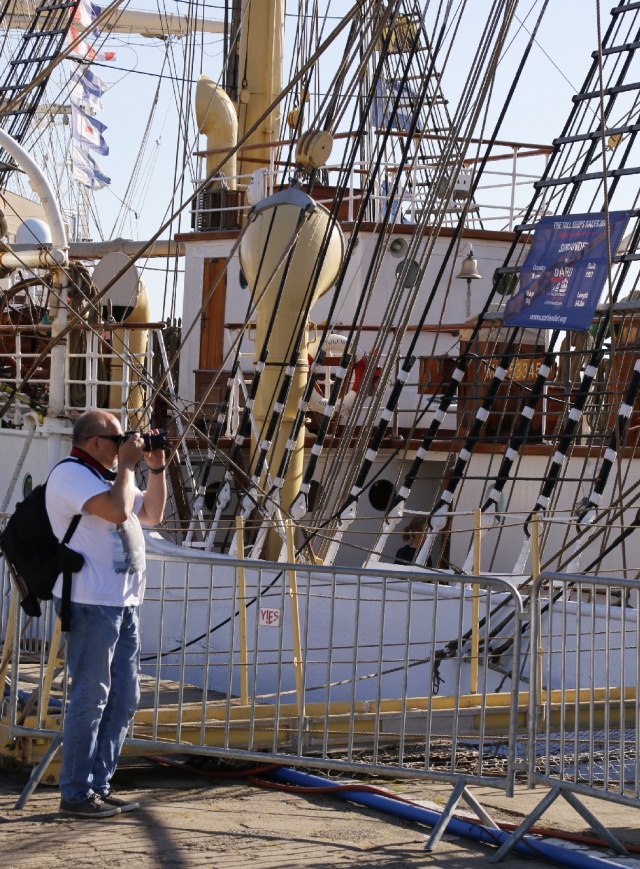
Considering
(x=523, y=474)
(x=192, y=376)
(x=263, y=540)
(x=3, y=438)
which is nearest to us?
(x=263, y=540)

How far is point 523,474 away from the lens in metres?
11.6

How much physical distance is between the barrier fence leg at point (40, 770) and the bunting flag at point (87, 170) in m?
25.9

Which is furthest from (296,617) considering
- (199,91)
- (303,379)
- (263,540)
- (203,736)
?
(199,91)

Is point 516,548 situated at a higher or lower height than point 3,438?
lower

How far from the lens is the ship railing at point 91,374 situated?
39.3 ft

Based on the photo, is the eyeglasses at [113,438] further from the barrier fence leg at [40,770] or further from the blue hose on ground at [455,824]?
the blue hose on ground at [455,824]

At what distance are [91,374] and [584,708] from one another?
7.29 m

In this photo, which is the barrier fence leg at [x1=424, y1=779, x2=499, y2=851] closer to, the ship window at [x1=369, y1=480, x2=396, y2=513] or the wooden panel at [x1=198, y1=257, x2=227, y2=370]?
the ship window at [x1=369, y1=480, x2=396, y2=513]

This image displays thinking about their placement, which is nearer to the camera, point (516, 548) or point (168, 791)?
point (168, 791)

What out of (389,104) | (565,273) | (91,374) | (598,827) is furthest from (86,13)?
(598,827)

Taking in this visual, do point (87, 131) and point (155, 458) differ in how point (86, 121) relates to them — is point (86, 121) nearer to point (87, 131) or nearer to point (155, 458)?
point (87, 131)

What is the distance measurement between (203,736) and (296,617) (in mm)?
945

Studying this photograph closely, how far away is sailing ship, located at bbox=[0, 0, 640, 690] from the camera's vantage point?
9.33 meters

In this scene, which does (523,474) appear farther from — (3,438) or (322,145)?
(3,438)
